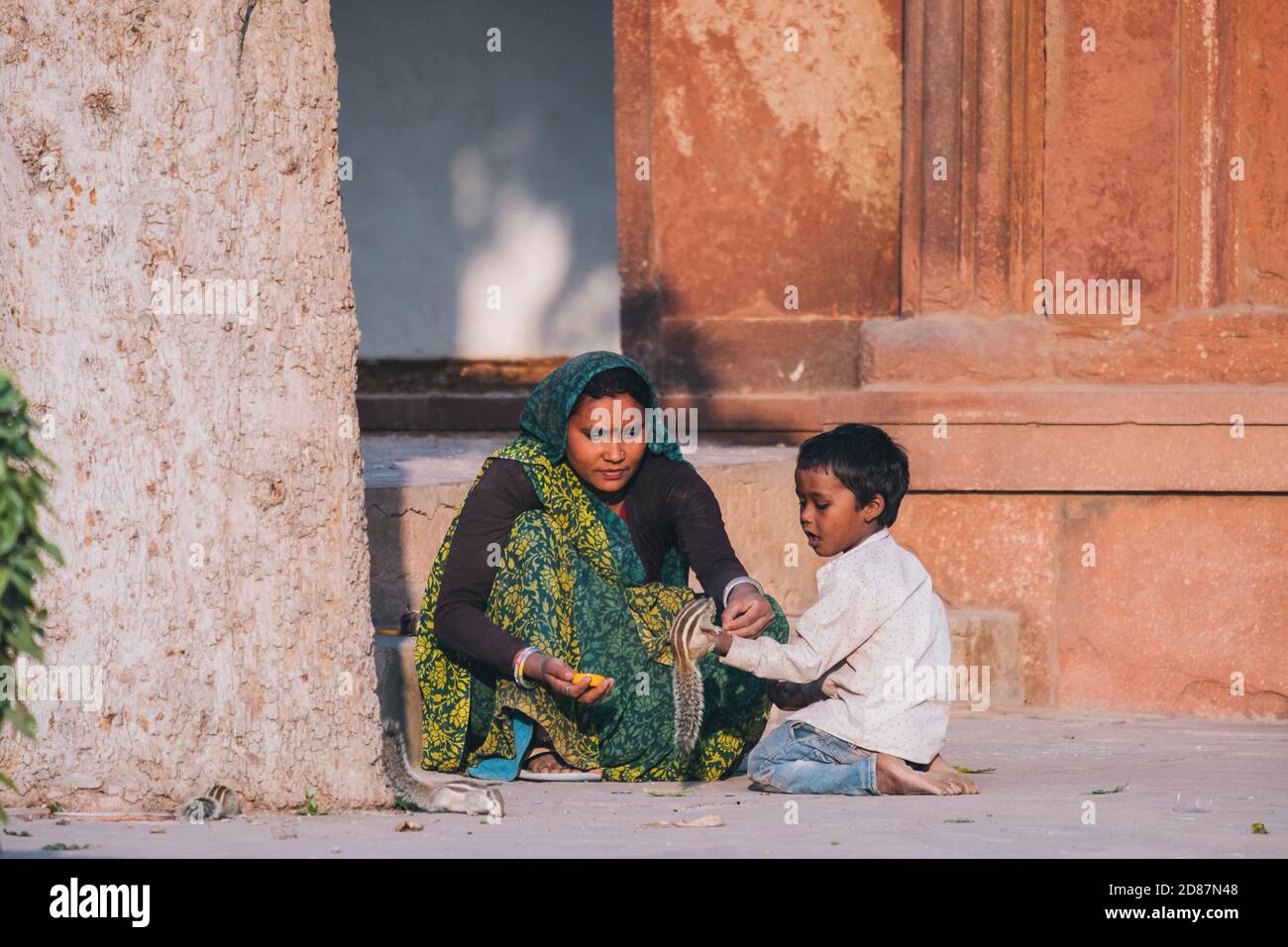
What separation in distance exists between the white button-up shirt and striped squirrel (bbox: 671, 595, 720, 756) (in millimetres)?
119

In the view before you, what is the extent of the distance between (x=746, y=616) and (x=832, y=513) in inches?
12.8

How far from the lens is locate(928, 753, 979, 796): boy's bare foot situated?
4.69 metres

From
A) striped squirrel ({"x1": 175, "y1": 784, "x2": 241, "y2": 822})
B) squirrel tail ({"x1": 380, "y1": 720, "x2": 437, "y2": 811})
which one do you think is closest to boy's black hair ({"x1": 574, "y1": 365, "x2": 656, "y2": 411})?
squirrel tail ({"x1": 380, "y1": 720, "x2": 437, "y2": 811})

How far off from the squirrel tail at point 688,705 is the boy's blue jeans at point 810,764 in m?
0.17

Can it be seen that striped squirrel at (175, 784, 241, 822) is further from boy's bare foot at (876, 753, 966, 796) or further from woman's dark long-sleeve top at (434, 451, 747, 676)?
boy's bare foot at (876, 753, 966, 796)

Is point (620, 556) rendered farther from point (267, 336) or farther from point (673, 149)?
point (673, 149)

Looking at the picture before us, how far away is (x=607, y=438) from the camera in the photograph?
16.8 ft

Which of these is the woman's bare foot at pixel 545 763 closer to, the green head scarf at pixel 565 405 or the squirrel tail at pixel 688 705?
the squirrel tail at pixel 688 705

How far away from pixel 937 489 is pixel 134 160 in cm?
354

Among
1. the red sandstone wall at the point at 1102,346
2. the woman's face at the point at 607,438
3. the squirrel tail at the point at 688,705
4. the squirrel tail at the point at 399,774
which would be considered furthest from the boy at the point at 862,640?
the red sandstone wall at the point at 1102,346

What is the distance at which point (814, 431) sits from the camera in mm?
7344

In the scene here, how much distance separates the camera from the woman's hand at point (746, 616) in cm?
462

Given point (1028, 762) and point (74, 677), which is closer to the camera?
point (74, 677)
